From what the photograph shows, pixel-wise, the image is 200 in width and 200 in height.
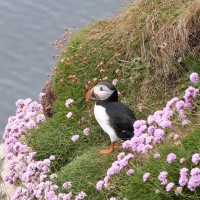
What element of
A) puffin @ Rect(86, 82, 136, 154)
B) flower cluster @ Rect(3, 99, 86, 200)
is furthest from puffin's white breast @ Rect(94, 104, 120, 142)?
flower cluster @ Rect(3, 99, 86, 200)

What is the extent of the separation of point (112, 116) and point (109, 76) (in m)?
1.56

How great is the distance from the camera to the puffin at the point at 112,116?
6.69 meters

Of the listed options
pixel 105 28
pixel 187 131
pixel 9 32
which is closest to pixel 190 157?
pixel 187 131

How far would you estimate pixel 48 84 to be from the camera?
9102mm

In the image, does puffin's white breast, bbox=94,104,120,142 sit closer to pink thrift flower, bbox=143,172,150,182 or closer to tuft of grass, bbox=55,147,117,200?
tuft of grass, bbox=55,147,117,200

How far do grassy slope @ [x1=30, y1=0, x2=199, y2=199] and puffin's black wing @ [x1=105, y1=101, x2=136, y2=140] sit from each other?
0.32m

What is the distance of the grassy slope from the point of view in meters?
7.48

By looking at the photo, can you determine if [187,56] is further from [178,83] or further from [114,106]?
[114,106]

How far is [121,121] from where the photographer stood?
6.68m

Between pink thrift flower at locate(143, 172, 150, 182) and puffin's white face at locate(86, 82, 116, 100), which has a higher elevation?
puffin's white face at locate(86, 82, 116, 100)

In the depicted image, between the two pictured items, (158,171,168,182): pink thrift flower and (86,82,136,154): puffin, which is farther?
(86,82,136,154): puffin

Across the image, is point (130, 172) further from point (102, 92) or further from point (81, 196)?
point (102, 92)

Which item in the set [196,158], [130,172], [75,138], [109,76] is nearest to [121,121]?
[75,138]

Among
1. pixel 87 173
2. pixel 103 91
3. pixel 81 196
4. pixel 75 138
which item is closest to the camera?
pixel 81 196
